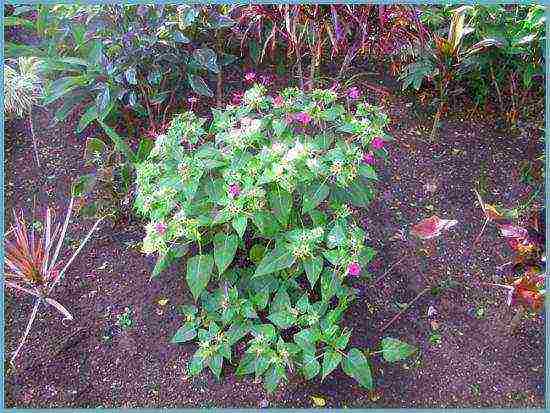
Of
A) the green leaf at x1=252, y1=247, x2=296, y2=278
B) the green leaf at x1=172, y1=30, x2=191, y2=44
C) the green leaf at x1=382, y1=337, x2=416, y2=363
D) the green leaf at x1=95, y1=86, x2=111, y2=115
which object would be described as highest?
the green leaf at x1=172, y1=30, x2=191, y2=44

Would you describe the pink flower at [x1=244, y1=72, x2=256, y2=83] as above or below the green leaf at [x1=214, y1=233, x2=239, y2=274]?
above

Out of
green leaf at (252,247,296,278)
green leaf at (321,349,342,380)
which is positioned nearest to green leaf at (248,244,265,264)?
green leaf at (252,247,296,278)

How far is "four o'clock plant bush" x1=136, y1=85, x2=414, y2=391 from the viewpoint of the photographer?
198 cm

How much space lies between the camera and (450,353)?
7.35 feet

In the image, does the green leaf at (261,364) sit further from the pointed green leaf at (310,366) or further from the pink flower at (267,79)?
the pink flower at (267,79)

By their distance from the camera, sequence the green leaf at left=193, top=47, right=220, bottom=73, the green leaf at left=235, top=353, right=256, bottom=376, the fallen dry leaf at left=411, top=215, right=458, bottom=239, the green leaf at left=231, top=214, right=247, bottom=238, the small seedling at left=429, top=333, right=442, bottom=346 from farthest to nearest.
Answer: the green leaf at left=193, top=47, right=220, bottom=73 < the small seedling at left=429, top=333, right=442, bottom=346 < the fallen dry leaf at left=411, top=215, right=458, bottom=239 < the green leaf at left=235, top=353, right=256, bottom=376 < the green leaf at left=231, top=214, right=247, bottom=238

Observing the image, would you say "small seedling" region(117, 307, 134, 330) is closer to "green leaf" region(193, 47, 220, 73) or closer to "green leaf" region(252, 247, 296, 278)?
"green leaf" region(252, 247, 296, 278)

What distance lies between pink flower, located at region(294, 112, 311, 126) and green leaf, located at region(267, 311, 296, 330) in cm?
61

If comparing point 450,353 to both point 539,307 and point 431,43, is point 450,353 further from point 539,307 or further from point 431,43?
point 431,43

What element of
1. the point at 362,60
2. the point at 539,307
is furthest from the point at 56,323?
the point at 362,60

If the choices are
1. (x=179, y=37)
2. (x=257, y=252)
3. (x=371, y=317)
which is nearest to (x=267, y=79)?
(x=179, y=37)

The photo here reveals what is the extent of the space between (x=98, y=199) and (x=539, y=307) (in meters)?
1.62

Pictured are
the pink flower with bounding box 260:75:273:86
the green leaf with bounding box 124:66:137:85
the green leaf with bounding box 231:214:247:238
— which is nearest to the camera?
the green leaf with bounding box 231:214:247:238

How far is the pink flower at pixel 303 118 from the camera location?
2144mm
